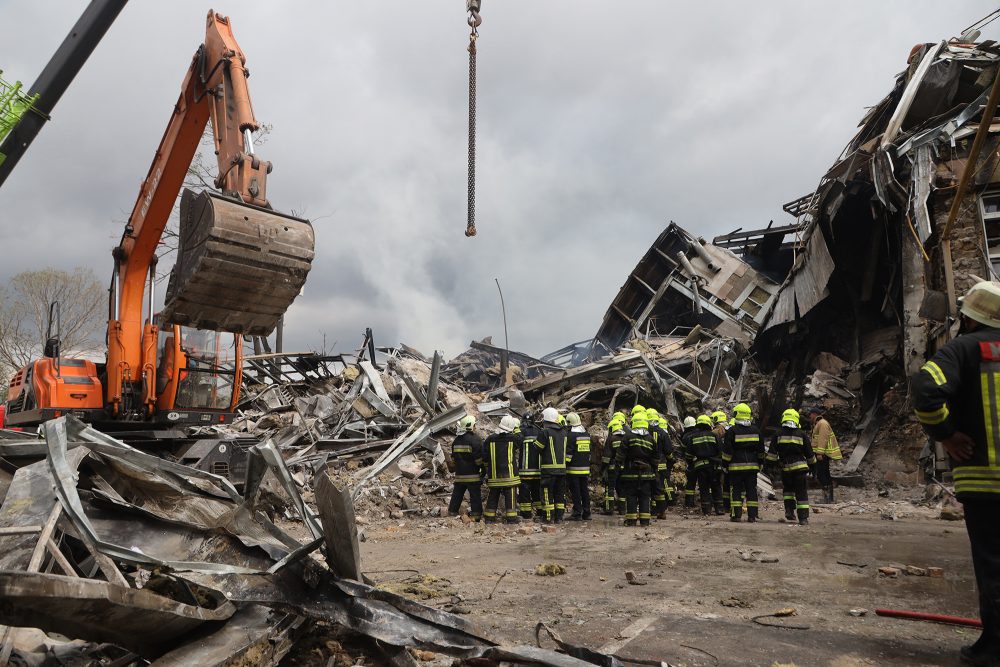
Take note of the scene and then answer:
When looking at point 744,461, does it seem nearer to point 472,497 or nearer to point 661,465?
point 661,465

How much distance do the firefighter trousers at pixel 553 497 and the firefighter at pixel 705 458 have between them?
7.92 ft

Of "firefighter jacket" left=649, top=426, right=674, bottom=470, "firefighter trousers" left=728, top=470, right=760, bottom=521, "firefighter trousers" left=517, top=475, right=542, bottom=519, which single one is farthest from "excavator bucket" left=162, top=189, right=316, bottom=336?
"firefighter trousers" left=728, top=470, right=760, bottom=521

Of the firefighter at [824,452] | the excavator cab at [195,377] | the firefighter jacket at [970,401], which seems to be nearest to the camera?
the firefighter jacket at [970,401]

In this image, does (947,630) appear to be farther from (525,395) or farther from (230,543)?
(525,395)

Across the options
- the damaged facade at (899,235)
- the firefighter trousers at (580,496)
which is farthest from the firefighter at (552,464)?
the damaged facade at (899,235)

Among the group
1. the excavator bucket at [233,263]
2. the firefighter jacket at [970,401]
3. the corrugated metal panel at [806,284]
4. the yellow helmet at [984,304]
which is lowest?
the firefighter jacket at [970,401]

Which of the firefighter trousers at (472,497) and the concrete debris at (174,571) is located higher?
the concrete debris at (174,571)

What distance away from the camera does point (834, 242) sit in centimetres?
1454

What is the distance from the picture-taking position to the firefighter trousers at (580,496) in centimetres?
1093

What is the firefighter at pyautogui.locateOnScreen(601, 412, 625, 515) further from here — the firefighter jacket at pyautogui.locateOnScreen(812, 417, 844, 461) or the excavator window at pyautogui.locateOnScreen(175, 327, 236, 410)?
the excavator window at pyautogui.locateOnScreen(175, 327, 236, 410)

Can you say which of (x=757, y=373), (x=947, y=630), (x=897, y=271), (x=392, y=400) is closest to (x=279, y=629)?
(x=947, y=630)

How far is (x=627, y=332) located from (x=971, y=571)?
1895cm

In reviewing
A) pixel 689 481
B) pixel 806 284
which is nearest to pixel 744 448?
pixel 689 481

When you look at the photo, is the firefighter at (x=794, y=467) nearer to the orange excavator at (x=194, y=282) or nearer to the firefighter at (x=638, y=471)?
the firefighter at (x=638, y=471)
